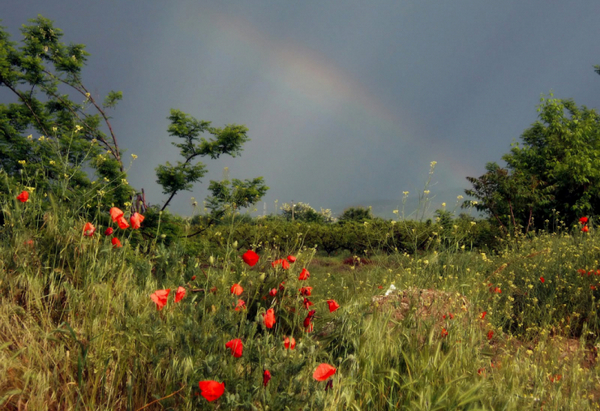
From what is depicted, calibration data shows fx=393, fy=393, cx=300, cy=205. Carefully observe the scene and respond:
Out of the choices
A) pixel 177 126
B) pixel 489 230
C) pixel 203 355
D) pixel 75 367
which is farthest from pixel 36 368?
pixel 489 230

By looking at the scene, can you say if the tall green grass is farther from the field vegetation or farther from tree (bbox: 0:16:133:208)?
tree (bbox: 0:16:133:208)

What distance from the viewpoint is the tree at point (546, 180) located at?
13047 millimetres

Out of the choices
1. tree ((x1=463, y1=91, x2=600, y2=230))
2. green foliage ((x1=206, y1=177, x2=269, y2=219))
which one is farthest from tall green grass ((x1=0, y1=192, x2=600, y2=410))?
tree ((x1=463, y1=91, x2=600, y2=230))

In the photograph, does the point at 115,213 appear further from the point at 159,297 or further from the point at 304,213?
the point at 304,213

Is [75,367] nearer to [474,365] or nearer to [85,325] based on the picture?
[85,325]

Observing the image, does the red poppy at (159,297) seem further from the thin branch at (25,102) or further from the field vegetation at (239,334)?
the thin branch at (25,102)

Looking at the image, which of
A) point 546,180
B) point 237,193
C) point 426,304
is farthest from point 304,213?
point 426,304

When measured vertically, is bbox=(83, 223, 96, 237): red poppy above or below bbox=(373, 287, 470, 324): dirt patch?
above

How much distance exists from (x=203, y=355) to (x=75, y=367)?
0.80 m

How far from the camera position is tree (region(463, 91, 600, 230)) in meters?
13.0

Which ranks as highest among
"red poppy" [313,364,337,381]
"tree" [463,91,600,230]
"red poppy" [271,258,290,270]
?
"tree" [463,91,600,230]

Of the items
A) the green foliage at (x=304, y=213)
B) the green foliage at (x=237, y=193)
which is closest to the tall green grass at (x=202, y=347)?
the green foliage at (x=237, y=193)

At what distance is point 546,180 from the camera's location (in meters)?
16.2

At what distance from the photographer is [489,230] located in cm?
1355
